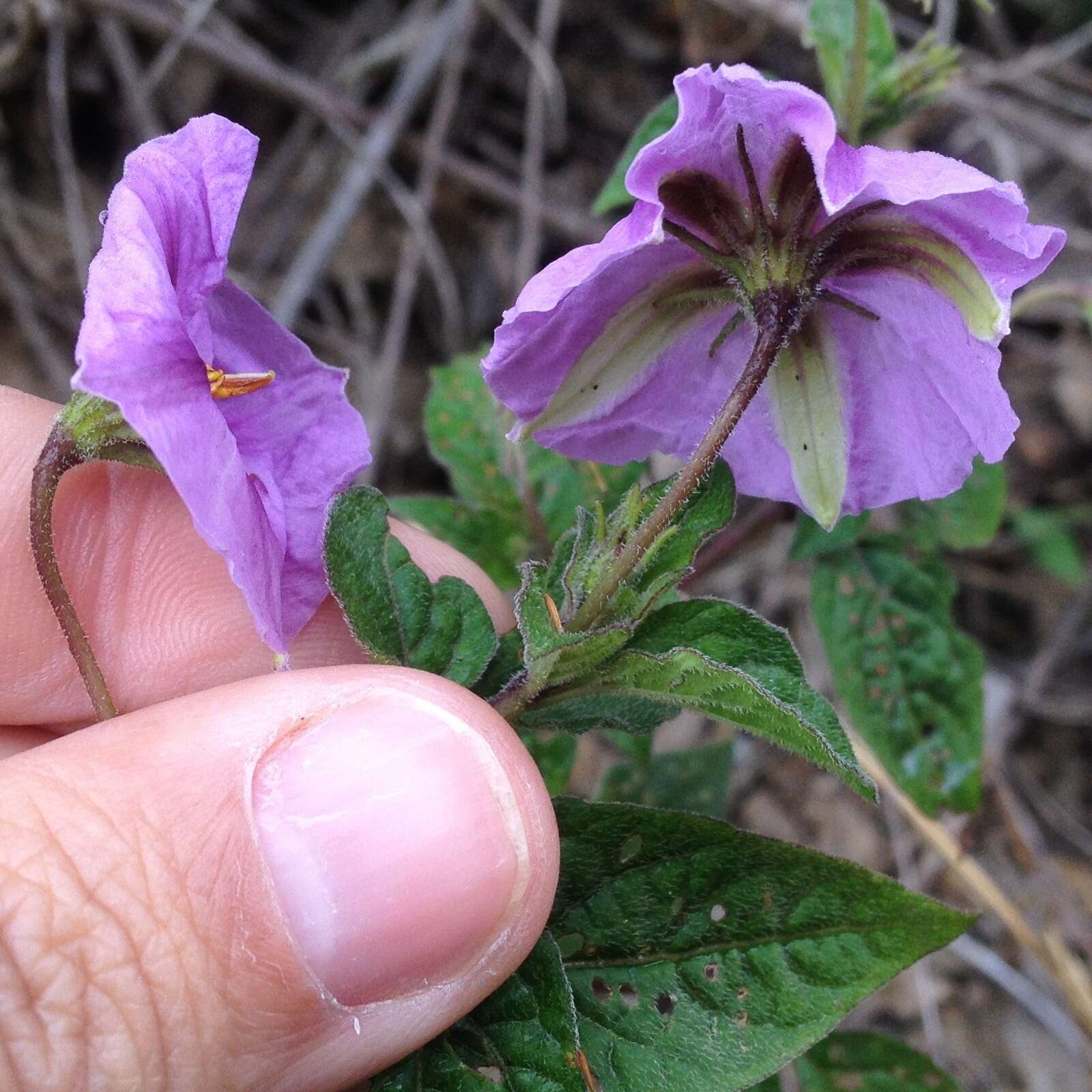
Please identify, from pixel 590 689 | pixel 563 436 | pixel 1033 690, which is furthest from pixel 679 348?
pixel 1033 690

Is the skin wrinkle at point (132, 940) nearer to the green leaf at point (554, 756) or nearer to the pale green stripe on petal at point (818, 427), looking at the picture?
the green leaf at point (554, 756)

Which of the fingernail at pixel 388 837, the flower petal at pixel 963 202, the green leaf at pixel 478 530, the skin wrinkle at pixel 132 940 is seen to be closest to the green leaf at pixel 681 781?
the green leaf at pixel 478 530

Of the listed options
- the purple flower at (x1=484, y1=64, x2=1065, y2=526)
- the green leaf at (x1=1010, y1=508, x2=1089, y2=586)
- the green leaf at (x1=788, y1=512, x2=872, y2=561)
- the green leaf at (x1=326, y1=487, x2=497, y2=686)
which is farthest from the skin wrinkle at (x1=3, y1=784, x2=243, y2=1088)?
the green leaf at (x1=1010, y1=508, x2=1089, y2=586)

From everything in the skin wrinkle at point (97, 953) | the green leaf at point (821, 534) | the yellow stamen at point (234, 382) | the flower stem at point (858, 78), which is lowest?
the skin wrinkle at point (97, 953)

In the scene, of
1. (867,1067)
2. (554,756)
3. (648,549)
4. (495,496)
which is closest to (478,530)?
(495,496)

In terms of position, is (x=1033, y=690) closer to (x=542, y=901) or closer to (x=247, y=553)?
(x=542, y=901)
